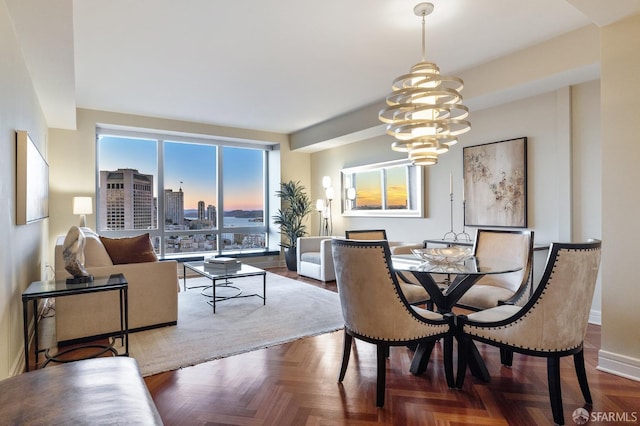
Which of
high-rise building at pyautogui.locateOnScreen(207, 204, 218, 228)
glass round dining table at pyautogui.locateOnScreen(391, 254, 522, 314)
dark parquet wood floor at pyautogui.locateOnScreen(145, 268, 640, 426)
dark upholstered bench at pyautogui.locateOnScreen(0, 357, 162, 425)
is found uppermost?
high-rise building at pyautogui.locateOnScreen(207, 204, 218, 228)

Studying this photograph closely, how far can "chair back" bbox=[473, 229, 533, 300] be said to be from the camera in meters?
3.00

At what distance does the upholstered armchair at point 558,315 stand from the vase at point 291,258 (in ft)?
16.6

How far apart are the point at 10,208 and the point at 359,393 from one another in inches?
103

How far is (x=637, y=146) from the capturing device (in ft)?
8.21

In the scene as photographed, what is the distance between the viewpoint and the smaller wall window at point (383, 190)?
563 centimetres

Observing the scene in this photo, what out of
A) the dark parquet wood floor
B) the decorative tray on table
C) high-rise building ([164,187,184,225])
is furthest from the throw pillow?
high-rise building ([164,187,184,225])

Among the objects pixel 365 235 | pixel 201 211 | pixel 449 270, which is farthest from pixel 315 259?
pixel 449 270

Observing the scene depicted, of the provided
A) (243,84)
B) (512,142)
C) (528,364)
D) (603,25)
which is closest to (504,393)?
(528,364)

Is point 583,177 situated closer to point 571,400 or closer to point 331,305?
point 571,400

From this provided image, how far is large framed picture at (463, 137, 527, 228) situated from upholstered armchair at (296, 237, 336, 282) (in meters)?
2.10

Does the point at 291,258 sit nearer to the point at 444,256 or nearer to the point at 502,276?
the point at 502,276

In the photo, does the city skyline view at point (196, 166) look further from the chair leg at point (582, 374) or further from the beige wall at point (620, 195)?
the chair leg at point (582, 374)

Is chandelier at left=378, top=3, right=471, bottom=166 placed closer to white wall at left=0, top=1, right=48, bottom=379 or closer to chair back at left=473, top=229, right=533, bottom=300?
chair back at left=473, top=229, right=533, bottom=300

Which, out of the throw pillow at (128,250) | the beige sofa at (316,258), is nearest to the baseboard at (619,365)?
the beige sofa at (316,258)
